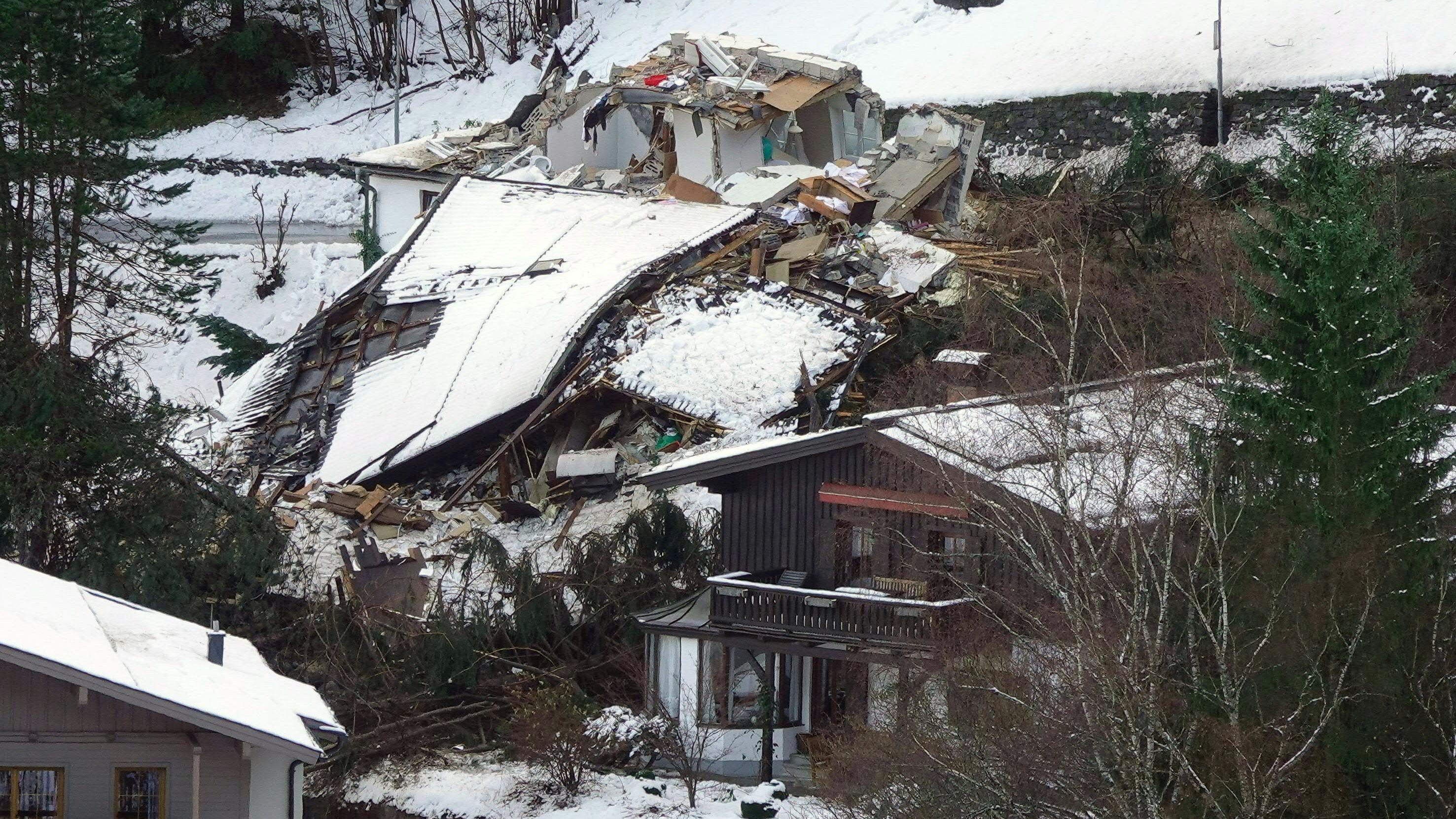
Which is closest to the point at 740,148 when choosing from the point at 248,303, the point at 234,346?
the point at 234,346

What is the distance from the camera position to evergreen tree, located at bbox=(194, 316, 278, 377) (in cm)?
2948

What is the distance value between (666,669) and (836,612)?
2.27 m

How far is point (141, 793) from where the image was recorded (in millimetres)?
12125

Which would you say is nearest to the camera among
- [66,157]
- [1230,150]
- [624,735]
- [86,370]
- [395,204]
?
[624,735]

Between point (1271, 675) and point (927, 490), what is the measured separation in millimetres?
4738

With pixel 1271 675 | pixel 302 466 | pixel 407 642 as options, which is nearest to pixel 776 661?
pixel 407 642

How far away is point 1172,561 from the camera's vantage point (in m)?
14.3

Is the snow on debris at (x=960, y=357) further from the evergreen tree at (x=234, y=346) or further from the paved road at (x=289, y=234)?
the paved road at (x=289, y=234)

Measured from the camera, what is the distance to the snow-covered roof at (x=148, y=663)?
11.5 m

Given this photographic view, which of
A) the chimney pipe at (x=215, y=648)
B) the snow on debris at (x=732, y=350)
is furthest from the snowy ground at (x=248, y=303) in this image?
the chimney pipe at (x=215, y=648)

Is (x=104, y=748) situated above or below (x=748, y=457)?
below

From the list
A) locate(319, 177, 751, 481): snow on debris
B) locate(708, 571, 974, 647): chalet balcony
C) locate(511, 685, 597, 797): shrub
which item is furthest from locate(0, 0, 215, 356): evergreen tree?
locate(708, 571, 974, 647): chalet balcony

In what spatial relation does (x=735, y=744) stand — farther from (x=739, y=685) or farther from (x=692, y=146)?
(x=692, y=146)

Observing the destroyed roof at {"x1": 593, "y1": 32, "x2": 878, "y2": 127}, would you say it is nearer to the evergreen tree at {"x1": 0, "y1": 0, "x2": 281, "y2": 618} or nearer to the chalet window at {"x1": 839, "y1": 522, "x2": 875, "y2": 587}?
the evergreen tree at {"x1": 0, "y1": 0, "x2": 281, "y2": 618}
